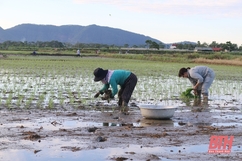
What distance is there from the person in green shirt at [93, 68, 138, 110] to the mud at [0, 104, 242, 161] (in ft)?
1.54

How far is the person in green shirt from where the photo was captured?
891 cm

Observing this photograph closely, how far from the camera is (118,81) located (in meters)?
9.32

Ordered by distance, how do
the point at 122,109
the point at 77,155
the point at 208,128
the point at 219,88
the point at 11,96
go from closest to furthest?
the point at 77,155 → the point at 208,128 → the point at 122,109 → the point at 11,96 → the point at 219,88

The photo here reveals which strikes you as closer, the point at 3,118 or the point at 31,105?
the point at 3,118

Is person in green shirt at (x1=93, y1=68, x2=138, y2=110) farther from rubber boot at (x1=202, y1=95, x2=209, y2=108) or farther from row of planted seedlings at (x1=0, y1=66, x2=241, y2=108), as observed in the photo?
rubber boot at (x1=202, y1=95, x2=209, y2=108)

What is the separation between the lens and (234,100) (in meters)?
12.3

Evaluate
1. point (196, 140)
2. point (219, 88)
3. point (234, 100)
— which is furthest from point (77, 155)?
point (219, 88)

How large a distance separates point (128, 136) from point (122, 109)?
2.93 metres

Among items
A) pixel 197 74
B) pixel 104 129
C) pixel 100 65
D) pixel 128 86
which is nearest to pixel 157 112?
pixel 104 129

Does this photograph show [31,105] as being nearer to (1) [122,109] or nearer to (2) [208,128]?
(1) [122,109]

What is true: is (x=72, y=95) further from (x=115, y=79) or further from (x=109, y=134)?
(x=109, y=134)

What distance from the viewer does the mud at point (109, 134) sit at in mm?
5469

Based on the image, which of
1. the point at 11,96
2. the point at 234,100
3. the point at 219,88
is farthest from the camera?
the point at 219,88

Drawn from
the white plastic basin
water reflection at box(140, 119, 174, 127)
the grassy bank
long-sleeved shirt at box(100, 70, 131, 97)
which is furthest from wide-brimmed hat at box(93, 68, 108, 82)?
the grassy bank
